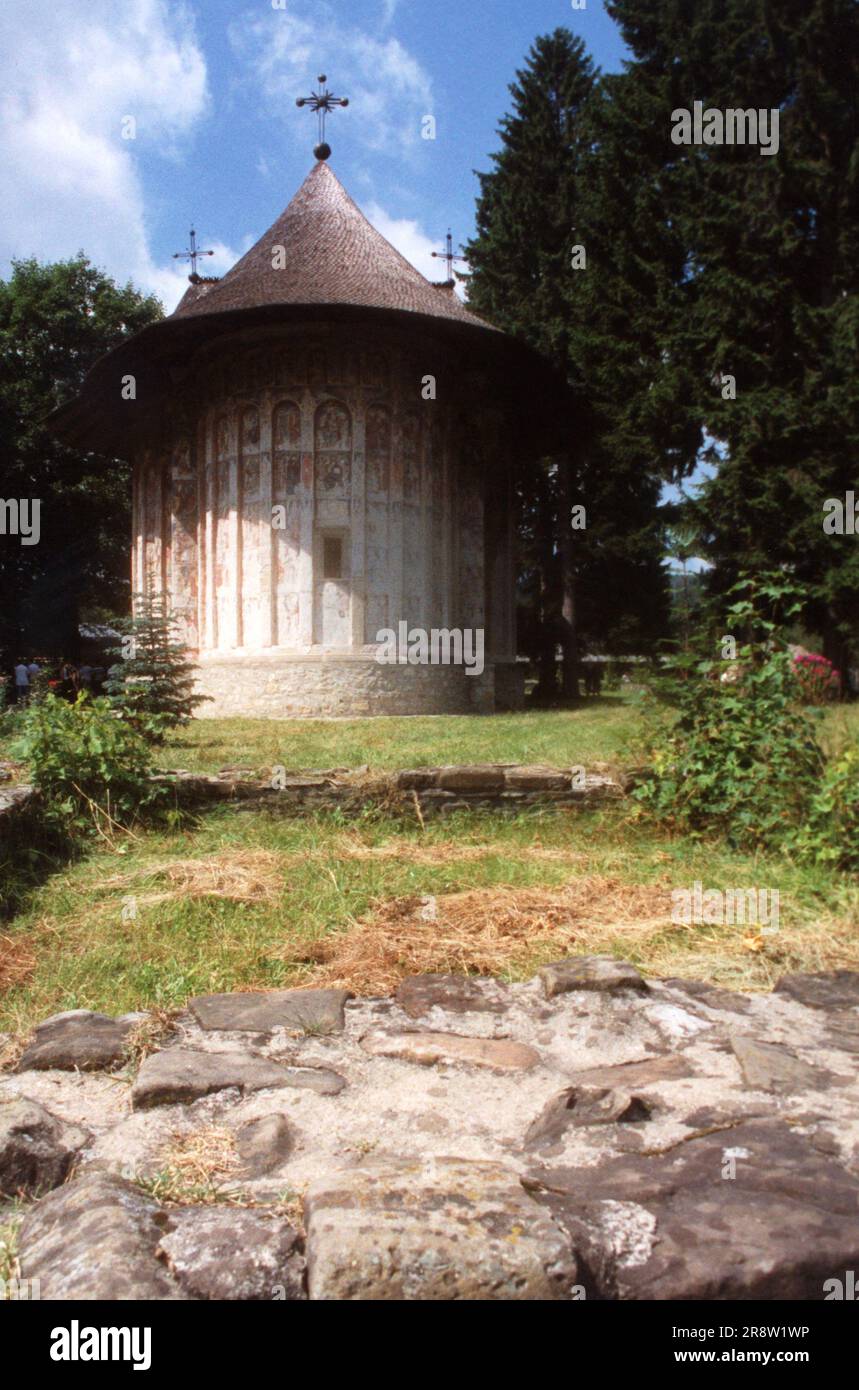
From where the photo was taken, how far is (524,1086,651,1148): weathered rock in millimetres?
2395

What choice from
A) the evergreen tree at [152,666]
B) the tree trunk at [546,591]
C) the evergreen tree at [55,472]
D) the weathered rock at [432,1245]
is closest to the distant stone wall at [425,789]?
the evergreen tree at [152,666]

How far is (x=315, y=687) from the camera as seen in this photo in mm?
16844

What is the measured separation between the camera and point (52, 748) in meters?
6.57

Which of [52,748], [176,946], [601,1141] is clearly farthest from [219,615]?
[601,1141]

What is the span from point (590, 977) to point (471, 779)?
346 centimetres

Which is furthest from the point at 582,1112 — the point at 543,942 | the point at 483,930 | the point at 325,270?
the point at 325,270

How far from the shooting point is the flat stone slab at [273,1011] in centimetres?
315

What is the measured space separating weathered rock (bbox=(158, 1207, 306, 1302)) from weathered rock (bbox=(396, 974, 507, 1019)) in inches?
54.4

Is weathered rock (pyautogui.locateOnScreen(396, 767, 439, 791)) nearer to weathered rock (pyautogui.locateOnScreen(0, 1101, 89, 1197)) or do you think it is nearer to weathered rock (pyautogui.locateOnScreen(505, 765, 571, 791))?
weathered rock (pyautogui.locateOnScreen(505, 765, 571, 791))

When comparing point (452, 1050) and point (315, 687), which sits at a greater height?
point (315, 687)

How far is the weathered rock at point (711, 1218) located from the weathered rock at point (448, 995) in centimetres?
117

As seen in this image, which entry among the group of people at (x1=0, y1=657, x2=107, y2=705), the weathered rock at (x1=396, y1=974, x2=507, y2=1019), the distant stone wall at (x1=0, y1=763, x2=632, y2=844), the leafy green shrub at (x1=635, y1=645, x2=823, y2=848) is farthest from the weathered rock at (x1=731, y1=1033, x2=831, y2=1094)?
the group of people at (x1=0, y1=657, x2=107, y2=705)

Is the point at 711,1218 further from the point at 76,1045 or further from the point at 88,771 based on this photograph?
the point at 88,771

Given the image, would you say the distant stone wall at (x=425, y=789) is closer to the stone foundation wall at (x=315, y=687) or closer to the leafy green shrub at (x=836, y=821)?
the leafy green shrub at (x=836, y=821)
